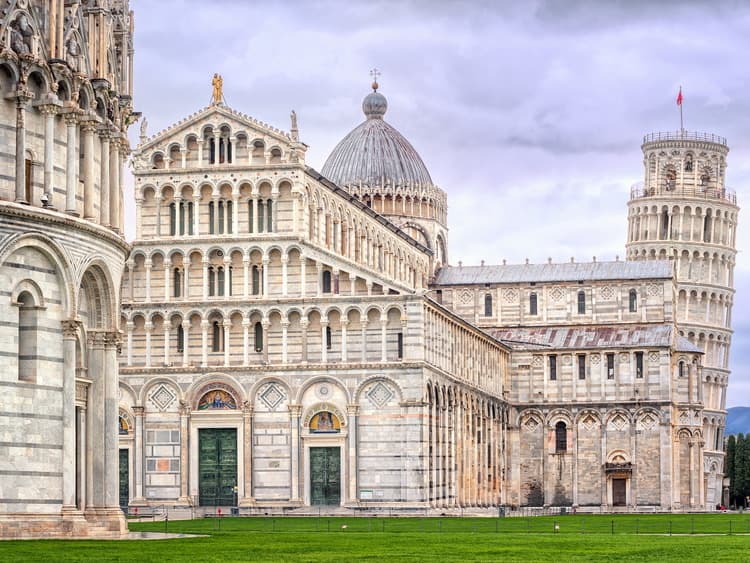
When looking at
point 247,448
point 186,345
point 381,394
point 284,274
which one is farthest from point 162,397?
point 381,394

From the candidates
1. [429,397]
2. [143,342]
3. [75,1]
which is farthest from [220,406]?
[75,1]

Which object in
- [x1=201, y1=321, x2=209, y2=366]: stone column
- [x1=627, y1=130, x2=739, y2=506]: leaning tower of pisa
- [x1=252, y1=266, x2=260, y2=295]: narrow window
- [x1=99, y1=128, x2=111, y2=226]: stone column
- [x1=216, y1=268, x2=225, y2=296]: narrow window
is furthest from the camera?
[x1=627, y1=130, x2=739, y2=506]: leaning tower of pisa

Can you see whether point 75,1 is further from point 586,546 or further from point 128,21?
point 586,546

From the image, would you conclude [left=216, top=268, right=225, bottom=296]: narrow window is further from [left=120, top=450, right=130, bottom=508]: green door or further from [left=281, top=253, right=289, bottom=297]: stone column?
[left=120, top=450, right=130, bottom=508]: green door

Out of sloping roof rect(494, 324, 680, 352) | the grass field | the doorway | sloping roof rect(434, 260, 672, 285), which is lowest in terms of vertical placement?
the doorway

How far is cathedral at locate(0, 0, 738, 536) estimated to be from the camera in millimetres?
51688

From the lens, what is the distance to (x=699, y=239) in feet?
502

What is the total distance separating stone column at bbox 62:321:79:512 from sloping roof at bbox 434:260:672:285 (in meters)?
79.1

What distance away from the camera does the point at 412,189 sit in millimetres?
132250

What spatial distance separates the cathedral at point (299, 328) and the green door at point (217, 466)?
0.12 m

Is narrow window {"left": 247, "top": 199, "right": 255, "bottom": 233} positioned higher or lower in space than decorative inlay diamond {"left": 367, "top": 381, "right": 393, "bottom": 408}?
higher

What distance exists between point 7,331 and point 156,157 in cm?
4779

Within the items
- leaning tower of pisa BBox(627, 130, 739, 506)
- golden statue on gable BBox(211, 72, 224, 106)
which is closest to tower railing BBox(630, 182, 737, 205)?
leaning tower of pisa BBox(627, 130, 739, 506)

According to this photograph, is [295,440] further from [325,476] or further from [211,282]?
[211,282]
